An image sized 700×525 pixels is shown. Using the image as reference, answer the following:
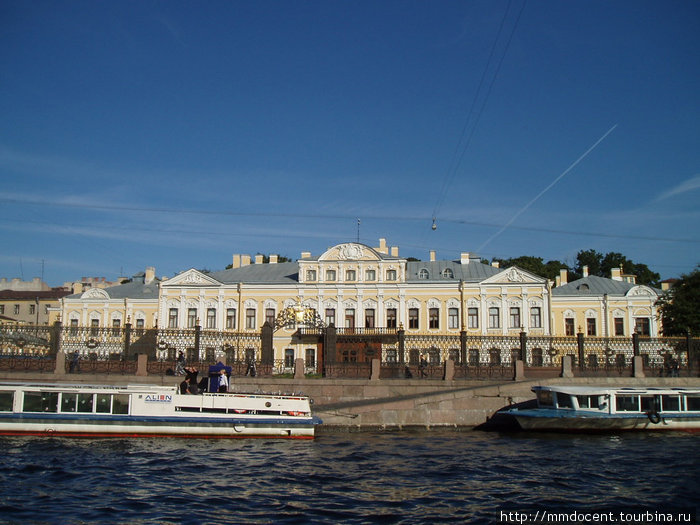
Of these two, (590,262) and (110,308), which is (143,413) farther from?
(590,262)

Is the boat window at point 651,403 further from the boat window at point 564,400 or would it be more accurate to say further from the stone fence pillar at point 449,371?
the stone fence pillar at point 449,371

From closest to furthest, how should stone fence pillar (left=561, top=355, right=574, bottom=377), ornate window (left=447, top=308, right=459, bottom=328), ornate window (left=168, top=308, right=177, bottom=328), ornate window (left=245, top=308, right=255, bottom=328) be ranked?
stone fence pillar (left=561, top=355, right=574, bottom=377) < ornate window (left=447, top=308, right=459, bottom=328) < ornate window (left=245, top=308, right=255, bottom=328) < ornate window (left=168, top=308, right=177, bottom=328)

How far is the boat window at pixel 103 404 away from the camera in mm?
20444

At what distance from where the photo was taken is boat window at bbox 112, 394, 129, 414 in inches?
807

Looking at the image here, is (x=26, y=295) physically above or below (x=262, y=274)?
below

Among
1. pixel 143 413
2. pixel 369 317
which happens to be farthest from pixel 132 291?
pixel 143 413

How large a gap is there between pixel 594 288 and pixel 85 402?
129 feet

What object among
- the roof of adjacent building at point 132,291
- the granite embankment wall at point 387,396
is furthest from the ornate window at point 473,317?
the roof of adjacent building at point 132,291

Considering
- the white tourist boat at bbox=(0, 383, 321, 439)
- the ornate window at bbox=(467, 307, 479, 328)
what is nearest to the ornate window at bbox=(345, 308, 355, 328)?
the ornate window at bbox=(467, 307, 479, 328)

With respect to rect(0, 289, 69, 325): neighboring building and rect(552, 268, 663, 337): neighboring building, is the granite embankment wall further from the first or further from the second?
rect(0, 289, 69, 325): neighboring building

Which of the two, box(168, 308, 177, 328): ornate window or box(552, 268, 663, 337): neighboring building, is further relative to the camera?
box(168, 308, 177, 328): ornate window

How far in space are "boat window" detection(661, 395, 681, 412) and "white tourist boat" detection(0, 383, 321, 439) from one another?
12.6 meters

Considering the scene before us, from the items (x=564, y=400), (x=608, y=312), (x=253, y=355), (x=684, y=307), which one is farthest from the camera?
(x=608, y=312)

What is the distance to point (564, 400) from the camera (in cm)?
2303
